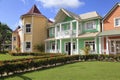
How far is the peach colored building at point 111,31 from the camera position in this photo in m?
27.5

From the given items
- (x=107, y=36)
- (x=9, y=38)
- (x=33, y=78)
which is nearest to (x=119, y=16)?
(x=107, y=36)

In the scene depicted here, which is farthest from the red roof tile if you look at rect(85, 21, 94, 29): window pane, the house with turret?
rect(85, 21, 94, 29): window pane

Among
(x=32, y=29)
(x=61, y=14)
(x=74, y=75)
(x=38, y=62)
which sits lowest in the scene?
(x=74, y=75)

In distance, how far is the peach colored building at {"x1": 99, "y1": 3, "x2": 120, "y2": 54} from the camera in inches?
1082

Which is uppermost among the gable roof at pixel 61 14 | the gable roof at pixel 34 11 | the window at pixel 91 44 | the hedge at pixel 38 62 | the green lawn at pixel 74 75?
the gable roof at pixel 34 11

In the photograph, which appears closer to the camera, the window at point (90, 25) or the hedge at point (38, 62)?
the hedge at point (38, 62)

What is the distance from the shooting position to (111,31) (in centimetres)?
2758

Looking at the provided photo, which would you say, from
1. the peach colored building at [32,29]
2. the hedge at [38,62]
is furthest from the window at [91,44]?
the peach colored building at [32,29]

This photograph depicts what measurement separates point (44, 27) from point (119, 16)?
57.5ft

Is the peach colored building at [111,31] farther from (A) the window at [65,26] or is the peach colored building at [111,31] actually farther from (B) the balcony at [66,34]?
(A) the window at [65,26]

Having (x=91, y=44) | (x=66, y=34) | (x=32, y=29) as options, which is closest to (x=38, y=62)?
(x=91, y=44)

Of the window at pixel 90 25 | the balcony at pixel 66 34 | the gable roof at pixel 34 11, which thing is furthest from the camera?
the gable roof at pixel 34 11

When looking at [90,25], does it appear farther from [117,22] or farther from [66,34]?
[117,22]

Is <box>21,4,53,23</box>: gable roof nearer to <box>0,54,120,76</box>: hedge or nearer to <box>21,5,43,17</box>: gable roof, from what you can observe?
<box>21,5,43,17</box>: gable roof
